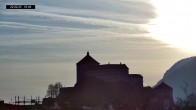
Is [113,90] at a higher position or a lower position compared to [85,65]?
lower

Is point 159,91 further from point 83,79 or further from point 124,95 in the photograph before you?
point 83,79

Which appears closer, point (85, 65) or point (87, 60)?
point (85, 65)

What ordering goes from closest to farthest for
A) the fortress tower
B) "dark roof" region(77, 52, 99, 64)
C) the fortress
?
1. the fortress
2. the fortress tower
3. "dark roof" region(77, 52, 99, 64)

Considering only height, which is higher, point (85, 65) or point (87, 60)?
point (87, 60)

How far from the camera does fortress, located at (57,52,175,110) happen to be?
115 m

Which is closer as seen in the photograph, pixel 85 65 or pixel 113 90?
pixel 113 90

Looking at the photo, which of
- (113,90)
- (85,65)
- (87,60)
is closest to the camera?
(113,90)

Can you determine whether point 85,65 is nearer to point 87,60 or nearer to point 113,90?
point 87,60

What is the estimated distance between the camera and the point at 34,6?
40.5 metres

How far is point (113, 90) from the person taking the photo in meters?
123

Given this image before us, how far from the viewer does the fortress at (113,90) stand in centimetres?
11538

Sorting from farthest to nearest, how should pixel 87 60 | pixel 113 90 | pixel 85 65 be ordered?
pixel 87 60 → pixel 85 65 → pixel 113 90

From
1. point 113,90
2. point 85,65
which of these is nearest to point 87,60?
point 85,65

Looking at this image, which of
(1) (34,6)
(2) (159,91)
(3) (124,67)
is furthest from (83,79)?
(1) (34,6)
